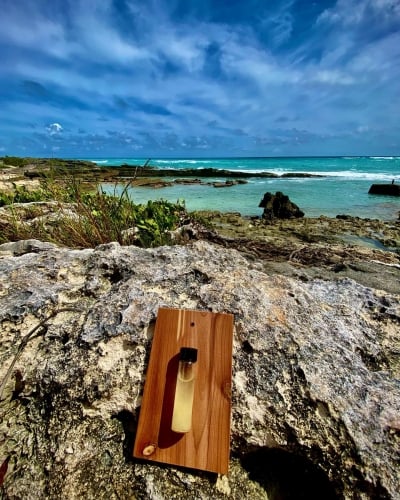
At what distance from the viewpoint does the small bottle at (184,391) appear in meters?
0.94

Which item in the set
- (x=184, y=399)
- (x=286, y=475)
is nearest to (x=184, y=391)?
(x=184, y=399)

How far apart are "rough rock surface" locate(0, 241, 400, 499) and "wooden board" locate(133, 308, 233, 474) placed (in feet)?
0.23

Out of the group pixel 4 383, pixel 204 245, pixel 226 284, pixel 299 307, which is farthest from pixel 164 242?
pixel 4 383

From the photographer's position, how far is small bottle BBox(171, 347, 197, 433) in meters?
0.94

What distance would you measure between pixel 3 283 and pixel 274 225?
757cm

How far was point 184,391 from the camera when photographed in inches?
39.6

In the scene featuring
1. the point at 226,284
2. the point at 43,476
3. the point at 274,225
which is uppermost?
the point at 226,284

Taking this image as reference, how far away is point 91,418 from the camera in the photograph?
1.11 metres

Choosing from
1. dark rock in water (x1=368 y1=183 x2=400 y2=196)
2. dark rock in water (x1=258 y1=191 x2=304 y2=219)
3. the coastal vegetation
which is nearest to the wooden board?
the coastal vegetation

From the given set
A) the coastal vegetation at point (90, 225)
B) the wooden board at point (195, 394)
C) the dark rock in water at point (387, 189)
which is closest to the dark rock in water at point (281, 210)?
the coastal vegetation at point (90, 225)

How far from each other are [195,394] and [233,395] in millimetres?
178

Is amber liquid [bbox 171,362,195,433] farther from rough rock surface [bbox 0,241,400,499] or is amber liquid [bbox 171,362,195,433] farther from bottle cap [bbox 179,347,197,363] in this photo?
rough rock surface [bbox 0,241,400,499]

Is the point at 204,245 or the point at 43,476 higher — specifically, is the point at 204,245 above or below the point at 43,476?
above

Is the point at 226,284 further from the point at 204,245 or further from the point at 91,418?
the point at 91,418
